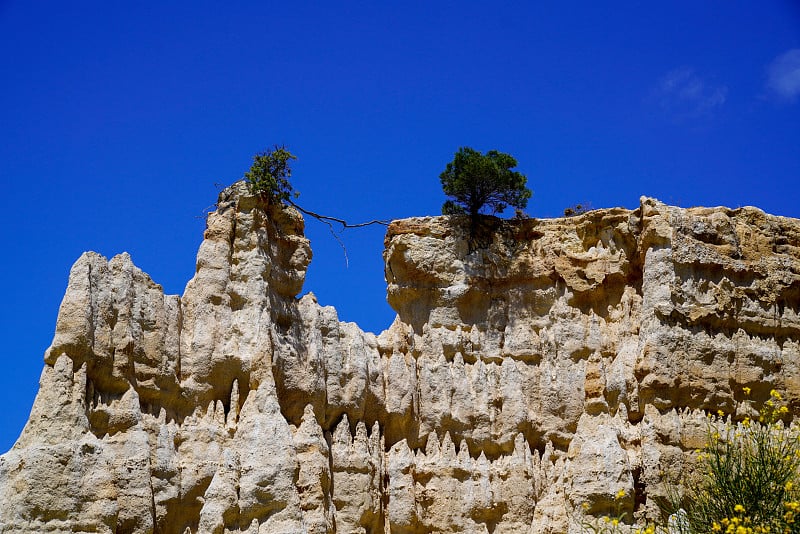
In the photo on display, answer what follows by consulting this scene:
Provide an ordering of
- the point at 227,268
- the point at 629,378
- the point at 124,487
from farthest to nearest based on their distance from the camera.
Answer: the point at 629,378, the point at 227,268, the point at 124,487

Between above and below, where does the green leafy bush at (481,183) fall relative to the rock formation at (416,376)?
above

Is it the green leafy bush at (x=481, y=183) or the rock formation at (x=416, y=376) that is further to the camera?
the green leafy bush at (x=481, y=183)

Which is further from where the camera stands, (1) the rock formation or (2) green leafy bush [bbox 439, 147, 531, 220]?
(2) green leafy bush [bbox 439, 147, 531, 220]

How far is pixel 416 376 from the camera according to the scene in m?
26.5

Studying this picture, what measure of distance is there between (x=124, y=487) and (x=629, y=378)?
38.7ft

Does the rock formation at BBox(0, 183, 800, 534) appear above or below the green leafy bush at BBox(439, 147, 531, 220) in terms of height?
below

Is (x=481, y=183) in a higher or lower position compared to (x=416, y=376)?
higher

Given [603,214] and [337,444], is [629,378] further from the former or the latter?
[337,444]

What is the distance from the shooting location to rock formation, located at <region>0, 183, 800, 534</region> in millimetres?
21172

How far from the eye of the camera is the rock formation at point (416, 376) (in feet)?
69.5

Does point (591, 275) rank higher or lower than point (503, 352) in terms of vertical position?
higher

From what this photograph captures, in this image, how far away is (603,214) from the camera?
27.6m

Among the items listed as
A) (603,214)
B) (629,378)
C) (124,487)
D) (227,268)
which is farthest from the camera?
(603,214)

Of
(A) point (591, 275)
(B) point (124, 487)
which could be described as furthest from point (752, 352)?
(B) point (124, 487)
